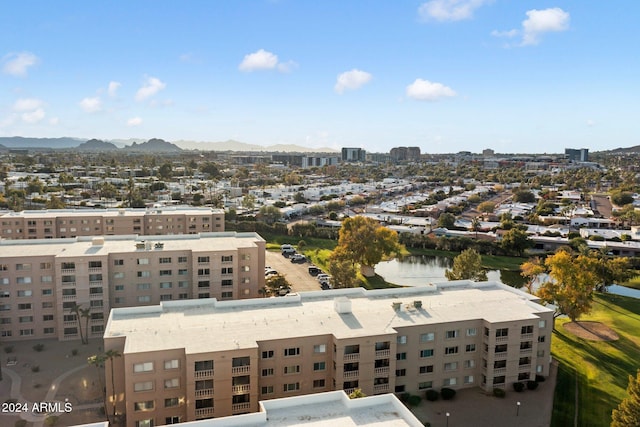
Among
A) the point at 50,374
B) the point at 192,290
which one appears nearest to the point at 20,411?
the point at 50,374

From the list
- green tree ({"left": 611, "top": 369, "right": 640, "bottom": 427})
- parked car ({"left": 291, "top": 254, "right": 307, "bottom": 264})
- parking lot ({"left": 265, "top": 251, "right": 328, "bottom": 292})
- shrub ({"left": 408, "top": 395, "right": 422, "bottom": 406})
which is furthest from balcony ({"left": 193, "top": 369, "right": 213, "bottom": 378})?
parked car ({"left": 291, "top": 254, "right": 307, "bottom": 264})

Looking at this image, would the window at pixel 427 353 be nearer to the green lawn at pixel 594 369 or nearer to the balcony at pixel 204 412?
the green lawn at pixel 594 369

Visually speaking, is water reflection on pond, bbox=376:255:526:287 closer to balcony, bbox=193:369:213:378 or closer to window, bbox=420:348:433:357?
window, bbox=420:348:433:357

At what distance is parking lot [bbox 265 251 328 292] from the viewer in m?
47.2

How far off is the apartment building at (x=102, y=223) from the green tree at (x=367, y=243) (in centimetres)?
1480

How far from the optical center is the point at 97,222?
54.0 metres

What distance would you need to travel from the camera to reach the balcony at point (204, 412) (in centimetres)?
2319

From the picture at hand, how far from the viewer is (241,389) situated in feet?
77.2

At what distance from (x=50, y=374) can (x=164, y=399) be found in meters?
10.3

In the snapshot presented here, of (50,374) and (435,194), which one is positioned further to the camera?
(435,194)

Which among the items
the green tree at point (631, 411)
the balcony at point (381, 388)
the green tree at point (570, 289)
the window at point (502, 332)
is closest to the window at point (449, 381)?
the window at point (502, 332)

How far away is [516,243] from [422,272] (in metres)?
14.3

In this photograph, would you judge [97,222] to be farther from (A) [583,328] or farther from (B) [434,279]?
(A) [583,328]

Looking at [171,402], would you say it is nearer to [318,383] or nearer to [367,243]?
[318,383]
